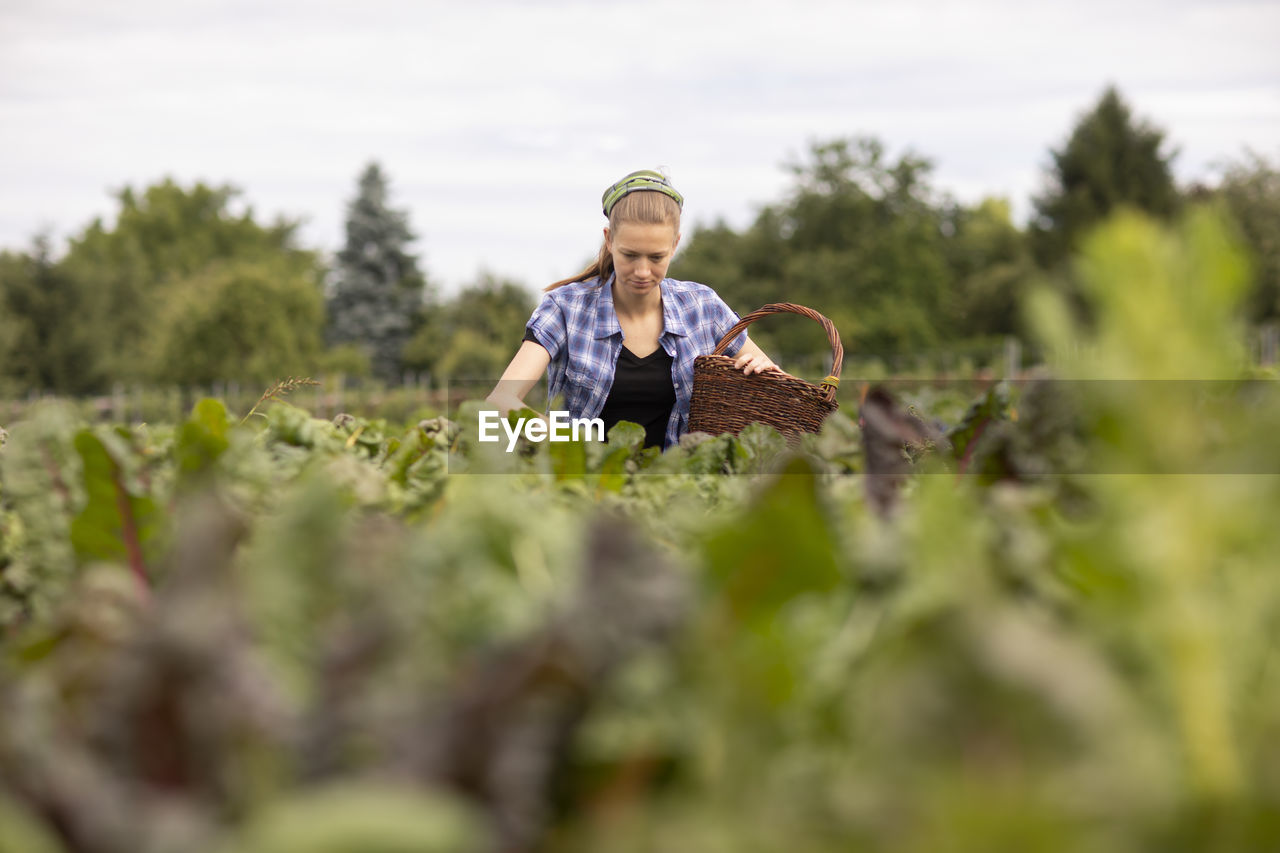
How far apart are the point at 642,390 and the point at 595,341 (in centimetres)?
34

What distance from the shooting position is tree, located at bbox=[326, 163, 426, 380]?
2352 inches

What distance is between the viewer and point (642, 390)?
5062 mm

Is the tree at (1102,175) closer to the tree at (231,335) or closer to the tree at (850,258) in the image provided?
the tree at (850,258)

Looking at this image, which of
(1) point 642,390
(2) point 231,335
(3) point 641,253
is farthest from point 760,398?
(2) point 231,335

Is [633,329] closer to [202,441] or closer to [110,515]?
[202,441]

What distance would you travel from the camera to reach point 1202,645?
1.85ft

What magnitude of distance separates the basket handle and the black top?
489 millimetres

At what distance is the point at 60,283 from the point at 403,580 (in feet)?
176

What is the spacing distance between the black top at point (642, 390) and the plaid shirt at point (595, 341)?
0.04 metres

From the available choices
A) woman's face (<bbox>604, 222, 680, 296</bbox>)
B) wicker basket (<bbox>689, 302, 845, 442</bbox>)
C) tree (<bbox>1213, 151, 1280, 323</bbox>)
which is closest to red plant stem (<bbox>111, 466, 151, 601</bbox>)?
wicker basket (<bbox>689, 302, 845, 442</bbox>)

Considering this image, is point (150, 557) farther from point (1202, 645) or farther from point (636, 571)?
point (1202, 645)

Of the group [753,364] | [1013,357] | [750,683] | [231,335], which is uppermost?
[231,335]

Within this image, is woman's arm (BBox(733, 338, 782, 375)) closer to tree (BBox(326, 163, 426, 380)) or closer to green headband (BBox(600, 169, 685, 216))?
green headband (BBox(600, 169, 685, 216))

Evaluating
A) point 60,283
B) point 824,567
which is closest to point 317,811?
point 824,567
